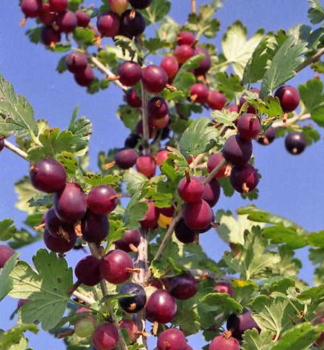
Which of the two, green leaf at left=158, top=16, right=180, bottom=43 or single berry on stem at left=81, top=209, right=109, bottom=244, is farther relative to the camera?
green leaf at left=158, top=16, right=180, bottom=43

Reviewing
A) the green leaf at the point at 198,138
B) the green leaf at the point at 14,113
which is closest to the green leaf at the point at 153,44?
the green leaf at the point at 198,138

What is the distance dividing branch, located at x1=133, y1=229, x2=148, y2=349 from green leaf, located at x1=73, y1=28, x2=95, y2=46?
44.7 inches

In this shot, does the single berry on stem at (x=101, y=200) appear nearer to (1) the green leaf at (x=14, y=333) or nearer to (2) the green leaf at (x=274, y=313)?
(1) the green leaf at (x=14, y=333)

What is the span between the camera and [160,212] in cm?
212

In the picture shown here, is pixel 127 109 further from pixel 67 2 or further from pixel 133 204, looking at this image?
pixel 133 204

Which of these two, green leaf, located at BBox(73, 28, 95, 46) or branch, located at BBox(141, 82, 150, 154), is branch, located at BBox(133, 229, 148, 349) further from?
green leaf, located at BBox(73, 28, 95, 46)

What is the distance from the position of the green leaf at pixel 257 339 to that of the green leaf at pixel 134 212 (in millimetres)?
406

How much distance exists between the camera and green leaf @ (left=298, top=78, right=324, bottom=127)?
96.8 inches

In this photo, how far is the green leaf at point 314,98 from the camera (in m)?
2.46

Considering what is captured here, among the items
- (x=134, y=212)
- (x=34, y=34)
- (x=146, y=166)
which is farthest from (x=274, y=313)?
(x=34, y=34)

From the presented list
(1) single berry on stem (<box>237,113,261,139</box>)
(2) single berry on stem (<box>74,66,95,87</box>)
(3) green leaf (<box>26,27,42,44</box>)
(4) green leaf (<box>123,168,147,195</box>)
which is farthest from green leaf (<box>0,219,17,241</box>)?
(3) green leaf (<box>26,27,42,44</box>)

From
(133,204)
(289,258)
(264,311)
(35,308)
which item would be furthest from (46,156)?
(289,258)

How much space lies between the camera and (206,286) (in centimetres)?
214

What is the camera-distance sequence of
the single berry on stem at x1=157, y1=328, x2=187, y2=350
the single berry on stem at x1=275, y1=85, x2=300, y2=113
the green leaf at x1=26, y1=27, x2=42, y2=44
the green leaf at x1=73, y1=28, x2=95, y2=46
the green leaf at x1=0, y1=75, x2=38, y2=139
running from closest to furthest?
the green leaf at x1=0, y1=75, x2=38, y2=139 → the single berry on stem at x1=157, y1=328, x2=187, y2=350 → the single berry on stem at x1=275, y1=85, x2=300, y2=113 → the green leaf at x1=73, y1=28, x2=95, y2=46 → the green leaf at x1=26, y1=27, x2=42, y2=44
